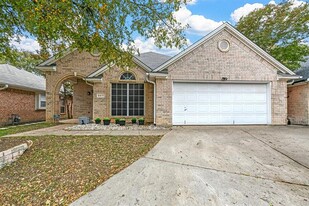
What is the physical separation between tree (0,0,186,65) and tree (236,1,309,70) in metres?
11.5

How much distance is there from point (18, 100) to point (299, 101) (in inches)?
780

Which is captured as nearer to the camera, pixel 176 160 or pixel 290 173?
pixel 290 173

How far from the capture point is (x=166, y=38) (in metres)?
6.12

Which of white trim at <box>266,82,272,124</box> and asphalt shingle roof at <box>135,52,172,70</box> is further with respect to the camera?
asphalt shingle roof at <box>135,52,172,70</box>

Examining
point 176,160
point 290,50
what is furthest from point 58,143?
point 290,50

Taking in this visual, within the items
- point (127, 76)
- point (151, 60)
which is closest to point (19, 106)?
point (127, 76)

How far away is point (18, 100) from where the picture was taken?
40.9 feet

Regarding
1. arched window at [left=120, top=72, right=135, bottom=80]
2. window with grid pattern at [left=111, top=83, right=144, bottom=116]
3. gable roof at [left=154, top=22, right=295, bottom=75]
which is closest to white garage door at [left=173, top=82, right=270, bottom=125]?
gable roof at [left=154, top=22, right=295, bottom=75]

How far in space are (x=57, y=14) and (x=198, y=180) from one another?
5142 millimetres

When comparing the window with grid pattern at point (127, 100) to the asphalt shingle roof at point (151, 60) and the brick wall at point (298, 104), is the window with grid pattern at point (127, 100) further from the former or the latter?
the brick wall at point (298, 104)

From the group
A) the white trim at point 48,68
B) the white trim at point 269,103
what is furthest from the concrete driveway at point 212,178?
the white trim at point 48,68

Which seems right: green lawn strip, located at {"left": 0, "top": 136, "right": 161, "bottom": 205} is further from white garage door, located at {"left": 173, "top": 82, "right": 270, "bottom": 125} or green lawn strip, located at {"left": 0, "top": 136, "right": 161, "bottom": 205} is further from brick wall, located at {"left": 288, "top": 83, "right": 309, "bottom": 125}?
brick wall, located at {"left": 288, "top": 83, "right": 309, "bottom": 125}

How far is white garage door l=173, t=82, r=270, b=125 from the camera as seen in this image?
9.38 m

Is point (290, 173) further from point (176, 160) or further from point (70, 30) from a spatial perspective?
point (70, 30)
